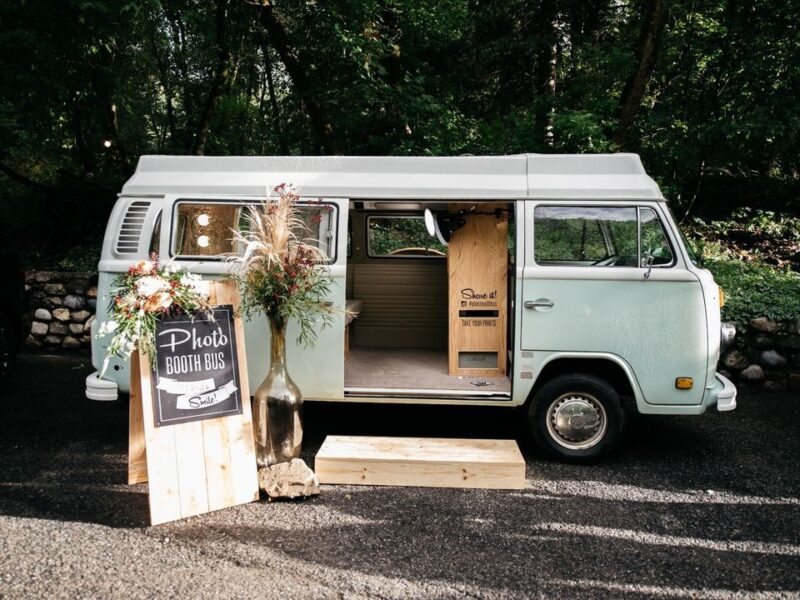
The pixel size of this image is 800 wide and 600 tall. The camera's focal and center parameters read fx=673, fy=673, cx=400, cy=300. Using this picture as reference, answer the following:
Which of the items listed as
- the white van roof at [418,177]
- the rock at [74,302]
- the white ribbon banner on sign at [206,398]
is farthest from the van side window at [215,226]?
the rock at [74,302]

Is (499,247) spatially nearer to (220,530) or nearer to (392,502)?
(392,502)

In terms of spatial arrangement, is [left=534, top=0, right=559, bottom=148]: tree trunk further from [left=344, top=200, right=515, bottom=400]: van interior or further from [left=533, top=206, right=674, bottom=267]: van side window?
[left=533, top=206, right=674, bottom=267]: van side window

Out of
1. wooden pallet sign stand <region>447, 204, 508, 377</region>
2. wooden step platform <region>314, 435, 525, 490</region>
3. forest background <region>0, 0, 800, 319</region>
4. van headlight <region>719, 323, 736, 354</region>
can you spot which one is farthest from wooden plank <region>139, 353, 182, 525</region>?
forest background <region>0, 0, 800, 319</region>

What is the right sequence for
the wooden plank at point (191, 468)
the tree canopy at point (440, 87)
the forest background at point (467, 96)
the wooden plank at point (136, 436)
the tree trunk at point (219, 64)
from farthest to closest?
the tree trunk at point (219, 64), the tree canopy at point (440, 87), the forest background at point (467, 96), the wooden plank at point (136, 436), the wooden plank at point (191, 468)

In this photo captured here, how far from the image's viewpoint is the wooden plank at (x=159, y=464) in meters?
4.44

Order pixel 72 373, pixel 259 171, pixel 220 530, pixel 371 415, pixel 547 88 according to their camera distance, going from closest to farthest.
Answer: pixel 220 530 < pixel 259 171 < pixel 371 415 < pixel 72 373 < pixel 547 88

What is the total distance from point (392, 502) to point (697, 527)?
208cm

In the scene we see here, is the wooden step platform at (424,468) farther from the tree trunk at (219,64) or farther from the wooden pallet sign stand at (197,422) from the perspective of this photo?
the tree trunk at (219,64)

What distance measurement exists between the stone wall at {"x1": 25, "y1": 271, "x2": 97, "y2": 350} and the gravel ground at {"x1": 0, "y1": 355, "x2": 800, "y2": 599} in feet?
12.9

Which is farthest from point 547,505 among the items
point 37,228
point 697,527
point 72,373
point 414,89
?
point 37,228

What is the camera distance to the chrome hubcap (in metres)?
5.54

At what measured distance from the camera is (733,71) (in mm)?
11977

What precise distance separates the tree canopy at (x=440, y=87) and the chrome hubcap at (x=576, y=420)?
225 inches

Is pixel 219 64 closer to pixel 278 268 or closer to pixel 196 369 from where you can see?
pixel 278 268
